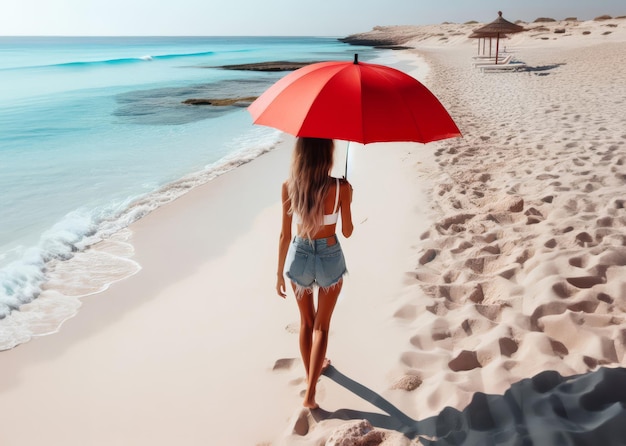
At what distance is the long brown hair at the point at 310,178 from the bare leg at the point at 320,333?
0.46 metres

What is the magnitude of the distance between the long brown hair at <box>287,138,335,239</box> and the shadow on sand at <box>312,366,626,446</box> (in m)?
1.24

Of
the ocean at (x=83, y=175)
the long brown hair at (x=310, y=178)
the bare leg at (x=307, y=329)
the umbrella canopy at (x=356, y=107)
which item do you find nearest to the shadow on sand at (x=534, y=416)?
the bare leg at (x=307, y=329)

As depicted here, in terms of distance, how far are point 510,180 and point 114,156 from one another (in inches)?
340

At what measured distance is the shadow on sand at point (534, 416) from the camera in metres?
2.37

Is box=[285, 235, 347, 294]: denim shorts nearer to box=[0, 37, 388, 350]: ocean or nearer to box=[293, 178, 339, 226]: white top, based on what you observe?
box=[293, 178, 339, 226]: white top

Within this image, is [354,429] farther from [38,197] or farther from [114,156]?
[114,156]

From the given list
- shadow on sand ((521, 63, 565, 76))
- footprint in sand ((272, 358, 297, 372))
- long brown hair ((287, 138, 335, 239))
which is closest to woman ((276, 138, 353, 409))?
long brown hair ((287, 138, 335, 239))

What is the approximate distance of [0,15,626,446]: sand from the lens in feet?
8.95

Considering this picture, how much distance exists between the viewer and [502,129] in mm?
9461

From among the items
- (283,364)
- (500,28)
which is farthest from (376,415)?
(500,28)

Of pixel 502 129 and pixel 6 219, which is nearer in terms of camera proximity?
pixel 6 219

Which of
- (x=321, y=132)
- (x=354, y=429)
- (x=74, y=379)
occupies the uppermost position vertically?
(x=321, y=132)

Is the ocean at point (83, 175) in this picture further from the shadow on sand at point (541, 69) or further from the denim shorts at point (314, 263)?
the shadow on sand at point (541, 69)

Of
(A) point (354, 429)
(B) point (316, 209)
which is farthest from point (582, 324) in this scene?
(B) point (316, 209)
